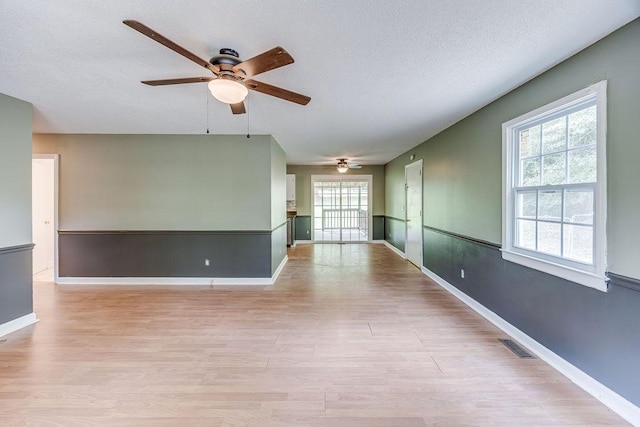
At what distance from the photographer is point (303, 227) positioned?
8594mm

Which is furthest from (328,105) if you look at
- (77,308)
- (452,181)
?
(77,308)

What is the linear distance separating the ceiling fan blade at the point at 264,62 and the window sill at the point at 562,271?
2.50m

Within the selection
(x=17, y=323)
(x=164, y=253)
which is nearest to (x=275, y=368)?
(x=17, y=323)

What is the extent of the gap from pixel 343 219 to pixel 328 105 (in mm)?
5721

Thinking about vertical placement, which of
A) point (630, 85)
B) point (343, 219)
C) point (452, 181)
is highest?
point (630, 85)

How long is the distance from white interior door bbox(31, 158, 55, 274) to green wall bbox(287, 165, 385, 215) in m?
5.37

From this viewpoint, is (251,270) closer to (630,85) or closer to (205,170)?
(205,170)

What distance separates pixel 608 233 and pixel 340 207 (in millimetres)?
6910

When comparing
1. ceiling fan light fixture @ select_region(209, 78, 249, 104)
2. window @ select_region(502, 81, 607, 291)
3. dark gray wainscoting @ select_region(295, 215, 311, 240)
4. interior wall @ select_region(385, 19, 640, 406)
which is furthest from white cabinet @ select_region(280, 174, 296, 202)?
ceiling fan light fixture @ select_region(209, 78, 249, 104)

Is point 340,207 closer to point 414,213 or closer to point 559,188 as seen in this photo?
point 414,213

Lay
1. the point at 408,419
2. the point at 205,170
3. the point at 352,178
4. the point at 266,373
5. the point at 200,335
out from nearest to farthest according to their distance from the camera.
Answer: the point at 408,419, the point at 266,373, the point at 200,335, the point at 205,170, the point at 352,178

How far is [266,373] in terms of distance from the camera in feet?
6.88

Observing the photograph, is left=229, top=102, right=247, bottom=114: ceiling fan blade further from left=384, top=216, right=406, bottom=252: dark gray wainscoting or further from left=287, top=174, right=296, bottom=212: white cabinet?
left=287, top=174, right=296, bottom=212: white cabinet

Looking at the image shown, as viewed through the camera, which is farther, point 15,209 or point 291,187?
point 291,187
